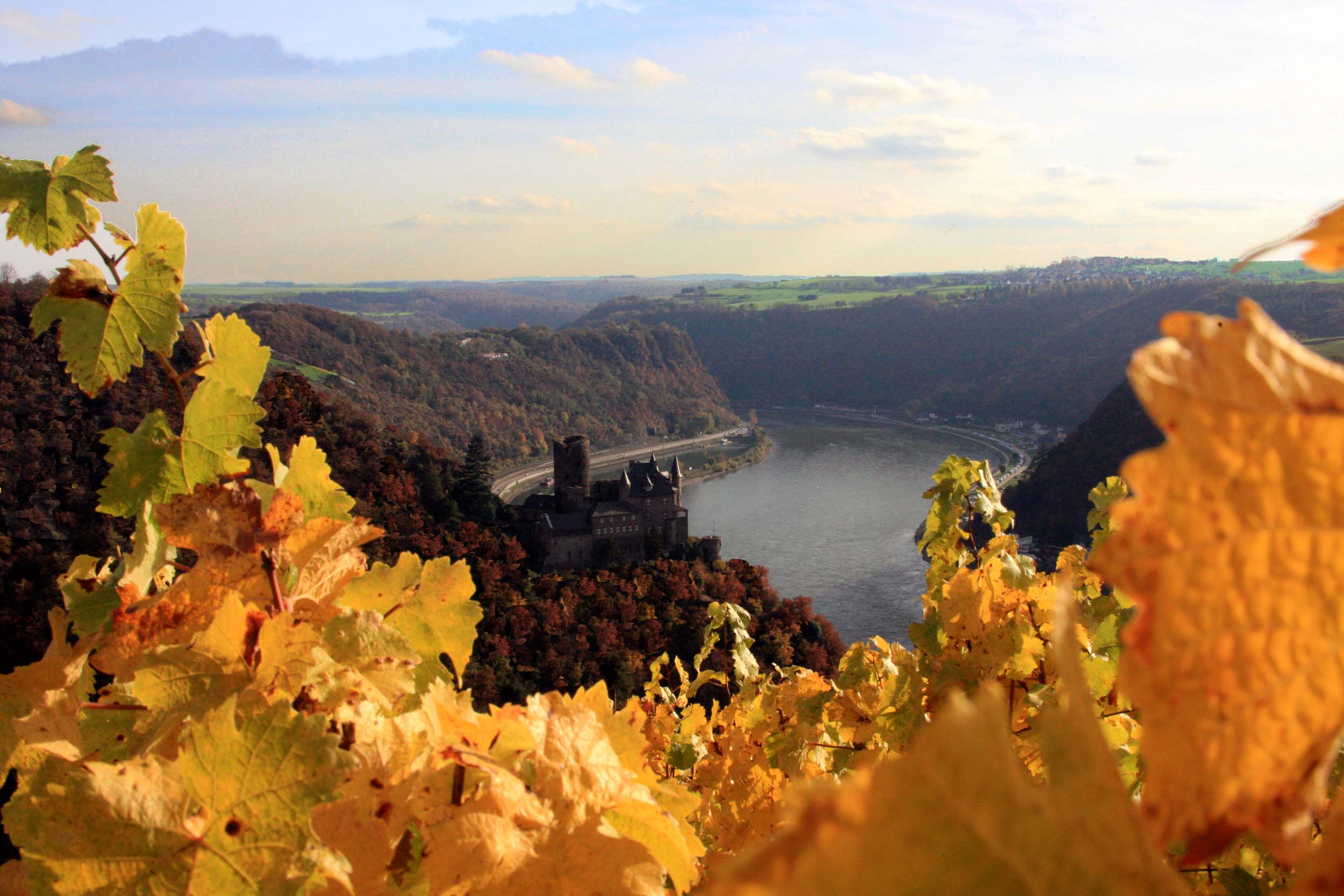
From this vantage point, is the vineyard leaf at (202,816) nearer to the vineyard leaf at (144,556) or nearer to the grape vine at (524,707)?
the grape vine at (524,707)

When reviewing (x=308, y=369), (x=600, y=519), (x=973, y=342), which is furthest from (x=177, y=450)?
(x=973, y=342)

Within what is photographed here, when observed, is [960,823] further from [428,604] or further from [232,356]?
[232,356]

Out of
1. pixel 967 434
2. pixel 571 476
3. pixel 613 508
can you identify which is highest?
pixel 571 476

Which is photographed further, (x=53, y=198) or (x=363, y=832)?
(x=53, y=198)

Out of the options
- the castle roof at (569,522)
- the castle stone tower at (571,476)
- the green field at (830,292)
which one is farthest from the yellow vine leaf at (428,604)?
the green field at (830,292)

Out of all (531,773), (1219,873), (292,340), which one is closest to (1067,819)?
(531,773)

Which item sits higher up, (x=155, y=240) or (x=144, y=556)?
(x=155, y=240)

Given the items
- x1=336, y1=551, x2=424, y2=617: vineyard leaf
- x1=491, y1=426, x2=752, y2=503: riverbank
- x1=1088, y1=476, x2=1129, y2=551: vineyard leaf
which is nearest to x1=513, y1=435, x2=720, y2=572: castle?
x1=491, y1=426, x2=752, y2=503: riverbank

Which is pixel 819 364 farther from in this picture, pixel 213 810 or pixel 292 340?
pixel 213 810
